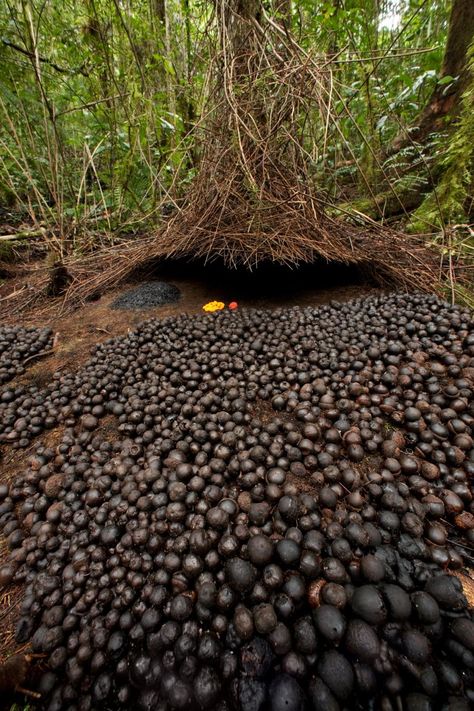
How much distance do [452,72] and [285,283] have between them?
15.8ft

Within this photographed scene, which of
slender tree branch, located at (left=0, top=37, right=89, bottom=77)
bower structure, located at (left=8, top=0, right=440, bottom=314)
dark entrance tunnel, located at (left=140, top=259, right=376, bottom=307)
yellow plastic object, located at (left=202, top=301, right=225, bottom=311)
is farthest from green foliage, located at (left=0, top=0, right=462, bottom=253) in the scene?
yellow plastic object, located at (left=202, top=301, right=225, bottom=311)

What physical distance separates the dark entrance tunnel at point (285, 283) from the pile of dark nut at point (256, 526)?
127cm

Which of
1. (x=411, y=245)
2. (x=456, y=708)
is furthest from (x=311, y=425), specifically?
(x=411, y=245)

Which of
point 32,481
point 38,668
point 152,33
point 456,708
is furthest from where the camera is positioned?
point 152,33

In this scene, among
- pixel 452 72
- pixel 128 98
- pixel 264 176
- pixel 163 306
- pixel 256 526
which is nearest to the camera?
pixel 256 526

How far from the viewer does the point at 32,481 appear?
210 cm

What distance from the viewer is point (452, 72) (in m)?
5.22

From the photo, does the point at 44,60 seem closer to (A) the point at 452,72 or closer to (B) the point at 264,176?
(B) the point at 264,176

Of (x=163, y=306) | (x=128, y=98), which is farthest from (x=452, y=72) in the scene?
(x=163, y=306)

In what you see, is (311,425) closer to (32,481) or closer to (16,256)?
(32,481)

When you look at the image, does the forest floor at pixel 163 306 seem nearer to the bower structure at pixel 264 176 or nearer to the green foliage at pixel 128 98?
the bower structure at pixel 264 176

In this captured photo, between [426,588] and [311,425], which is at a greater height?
[311,425]

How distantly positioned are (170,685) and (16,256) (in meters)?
7.25

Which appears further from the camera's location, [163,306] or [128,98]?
[128,98]
